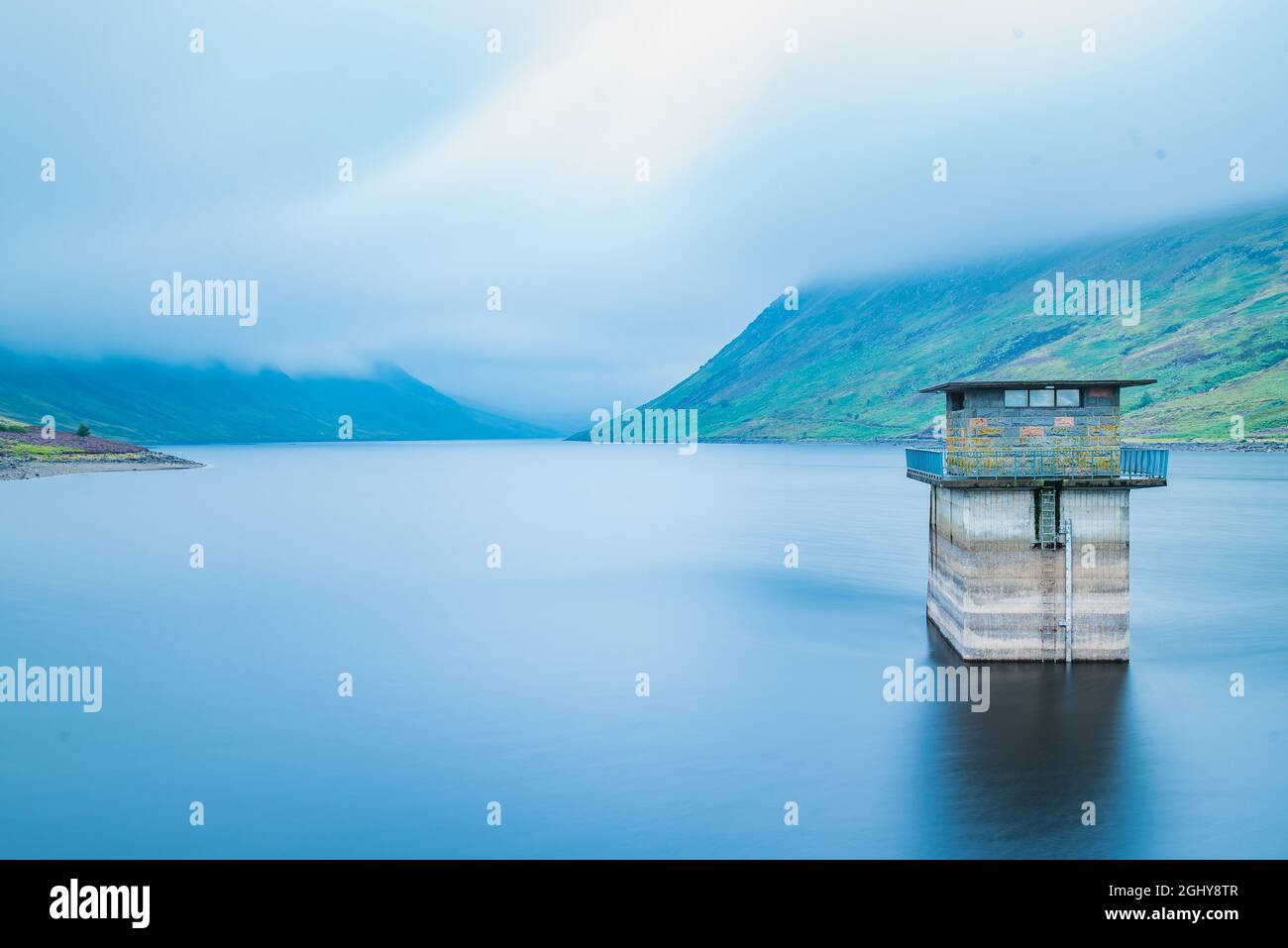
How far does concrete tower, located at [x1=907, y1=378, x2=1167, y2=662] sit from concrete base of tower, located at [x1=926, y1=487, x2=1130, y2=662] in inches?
1.3

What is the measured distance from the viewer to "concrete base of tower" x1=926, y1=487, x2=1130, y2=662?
31016mm

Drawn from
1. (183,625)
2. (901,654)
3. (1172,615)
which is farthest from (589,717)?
(1172,615)

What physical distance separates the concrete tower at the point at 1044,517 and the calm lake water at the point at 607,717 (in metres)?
1.44

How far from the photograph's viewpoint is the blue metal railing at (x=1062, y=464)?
103 ft

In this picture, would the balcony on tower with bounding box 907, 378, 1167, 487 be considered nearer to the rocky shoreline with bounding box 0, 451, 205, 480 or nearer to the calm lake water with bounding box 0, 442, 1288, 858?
the calm lake water with bounding box 0, 442, 1288, 858

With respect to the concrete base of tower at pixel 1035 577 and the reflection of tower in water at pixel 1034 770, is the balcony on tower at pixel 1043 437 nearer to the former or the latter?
the concrete base of tower at pixel 1035 577

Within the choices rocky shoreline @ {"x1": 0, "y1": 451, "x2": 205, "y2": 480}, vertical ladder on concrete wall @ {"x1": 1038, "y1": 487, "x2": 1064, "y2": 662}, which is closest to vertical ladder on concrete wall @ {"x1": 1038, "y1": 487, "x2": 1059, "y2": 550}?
vertical ladder on concrete wall @ {"x1": 1038, "y1": 487, "x2": 1064, "y2": 662}

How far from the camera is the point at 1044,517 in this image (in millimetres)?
31203

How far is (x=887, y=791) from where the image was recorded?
1029 inches

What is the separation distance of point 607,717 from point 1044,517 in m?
16.1

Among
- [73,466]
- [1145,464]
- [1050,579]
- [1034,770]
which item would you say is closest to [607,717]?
[1034,770]

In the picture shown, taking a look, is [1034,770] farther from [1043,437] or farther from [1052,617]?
[1043,437]
